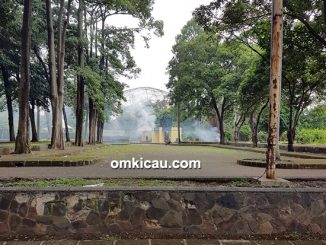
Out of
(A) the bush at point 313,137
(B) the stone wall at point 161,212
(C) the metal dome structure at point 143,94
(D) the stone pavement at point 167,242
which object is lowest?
(D) the stone pavement at point 167,242

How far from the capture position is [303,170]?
11180mm

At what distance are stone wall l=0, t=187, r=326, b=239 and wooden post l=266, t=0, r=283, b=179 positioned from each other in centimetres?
141

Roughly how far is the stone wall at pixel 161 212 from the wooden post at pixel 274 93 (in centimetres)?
Answer: 141

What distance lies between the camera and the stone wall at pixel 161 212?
5.55m

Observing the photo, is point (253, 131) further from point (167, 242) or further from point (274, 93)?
point (167, 242)

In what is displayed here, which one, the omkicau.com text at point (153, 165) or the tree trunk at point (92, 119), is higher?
the tree trunk at point (92, 119)

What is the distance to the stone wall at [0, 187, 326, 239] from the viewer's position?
5551 mm

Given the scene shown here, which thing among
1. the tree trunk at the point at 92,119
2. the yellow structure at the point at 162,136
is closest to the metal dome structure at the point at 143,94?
the yellow structure at the point at 162,136

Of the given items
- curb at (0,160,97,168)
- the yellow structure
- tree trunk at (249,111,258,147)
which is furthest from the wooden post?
the yellow structure

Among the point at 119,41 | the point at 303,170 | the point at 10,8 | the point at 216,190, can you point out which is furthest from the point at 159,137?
the point at 216,190

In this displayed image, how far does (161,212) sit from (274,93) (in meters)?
3.22

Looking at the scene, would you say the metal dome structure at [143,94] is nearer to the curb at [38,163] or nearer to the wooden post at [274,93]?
the curb at [38,163]

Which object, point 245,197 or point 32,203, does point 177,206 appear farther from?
point 32,203

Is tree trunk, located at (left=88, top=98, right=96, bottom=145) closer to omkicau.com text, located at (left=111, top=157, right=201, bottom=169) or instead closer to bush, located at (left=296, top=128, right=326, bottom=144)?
omkicau.com text, located at (left=111, top=157, right=201, bottom=169)
